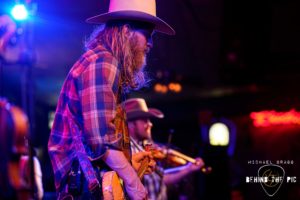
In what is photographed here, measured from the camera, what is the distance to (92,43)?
2.60 m

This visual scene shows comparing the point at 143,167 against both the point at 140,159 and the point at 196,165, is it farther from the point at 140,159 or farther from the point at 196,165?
the point at 196,165

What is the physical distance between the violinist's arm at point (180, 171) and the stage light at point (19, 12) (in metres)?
2.24

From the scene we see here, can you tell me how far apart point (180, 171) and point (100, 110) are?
122 inches

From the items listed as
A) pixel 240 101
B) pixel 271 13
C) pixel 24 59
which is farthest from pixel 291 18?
pixel 24 59

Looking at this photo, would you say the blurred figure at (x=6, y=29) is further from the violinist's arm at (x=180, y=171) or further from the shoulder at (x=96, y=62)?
the shoulder at (x=96, y=62)

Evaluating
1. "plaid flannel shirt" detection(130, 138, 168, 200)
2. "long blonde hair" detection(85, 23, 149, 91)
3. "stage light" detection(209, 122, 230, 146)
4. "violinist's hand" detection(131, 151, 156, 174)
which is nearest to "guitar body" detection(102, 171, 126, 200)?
"violinist's hand" detection(131, 151, 156, 174)

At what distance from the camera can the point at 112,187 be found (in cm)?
231

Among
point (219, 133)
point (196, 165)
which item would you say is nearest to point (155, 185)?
point (196, 165)

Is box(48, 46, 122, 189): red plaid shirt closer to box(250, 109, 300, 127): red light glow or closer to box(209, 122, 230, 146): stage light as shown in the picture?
box(250, 109, 300, 127): red light glow

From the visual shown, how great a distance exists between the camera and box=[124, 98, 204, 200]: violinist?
512cm

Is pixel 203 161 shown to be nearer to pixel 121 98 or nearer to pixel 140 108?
pixel 140 108

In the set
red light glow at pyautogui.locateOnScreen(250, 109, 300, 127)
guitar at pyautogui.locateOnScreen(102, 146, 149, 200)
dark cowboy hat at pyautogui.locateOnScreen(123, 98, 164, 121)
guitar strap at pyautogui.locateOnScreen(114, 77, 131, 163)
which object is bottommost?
guitar at pyautogui.locateOnScreen(102, 146, 149, 200)

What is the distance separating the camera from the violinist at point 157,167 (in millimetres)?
5117

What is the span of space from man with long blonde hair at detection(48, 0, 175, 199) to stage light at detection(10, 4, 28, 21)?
246 centimetres
